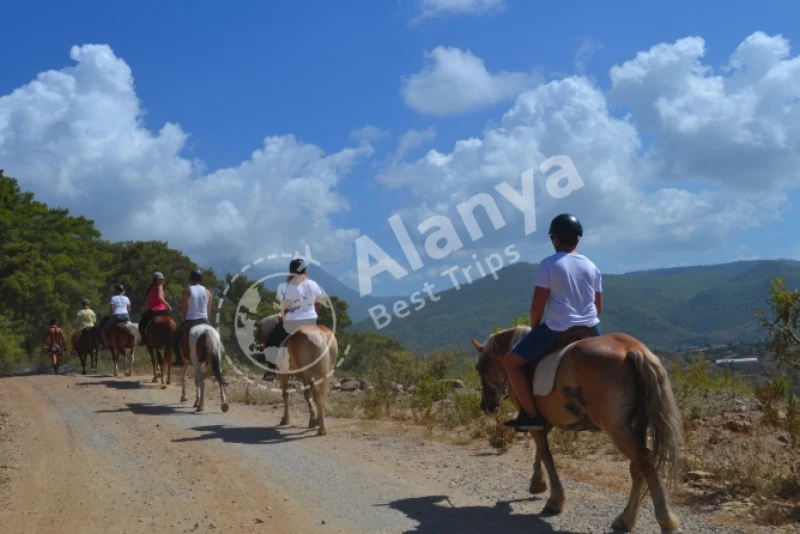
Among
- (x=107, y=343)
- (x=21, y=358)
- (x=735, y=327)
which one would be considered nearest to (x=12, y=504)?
(x=107, y=343)

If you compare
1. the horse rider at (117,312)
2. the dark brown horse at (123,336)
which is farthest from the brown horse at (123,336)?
the horse rider at (117,312)

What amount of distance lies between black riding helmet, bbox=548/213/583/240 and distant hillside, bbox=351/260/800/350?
85147 mm

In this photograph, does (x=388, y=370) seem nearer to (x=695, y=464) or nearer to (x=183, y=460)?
(x=183, y=460)

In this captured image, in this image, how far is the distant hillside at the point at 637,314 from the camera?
11169 cm

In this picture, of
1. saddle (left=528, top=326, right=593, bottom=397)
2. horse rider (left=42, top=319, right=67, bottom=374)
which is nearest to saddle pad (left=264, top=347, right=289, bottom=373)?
saddle (left=528, top=326, right=593, bottom=397)

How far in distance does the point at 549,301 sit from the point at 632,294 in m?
178

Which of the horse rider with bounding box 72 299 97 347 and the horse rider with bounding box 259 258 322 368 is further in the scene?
the horse rider with bounding box 72 299 97 347

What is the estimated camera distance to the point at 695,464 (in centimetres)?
786

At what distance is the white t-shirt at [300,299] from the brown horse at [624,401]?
643 centimetres

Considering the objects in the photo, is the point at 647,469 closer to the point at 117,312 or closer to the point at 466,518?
the point at 466,518

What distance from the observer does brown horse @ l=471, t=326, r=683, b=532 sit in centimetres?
542

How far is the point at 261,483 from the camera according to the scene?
784cm

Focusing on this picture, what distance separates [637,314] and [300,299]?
137 m

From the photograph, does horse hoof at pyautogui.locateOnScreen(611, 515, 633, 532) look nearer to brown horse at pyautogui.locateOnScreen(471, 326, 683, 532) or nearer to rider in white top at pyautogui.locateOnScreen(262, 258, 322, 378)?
brown horse at pyautogui.locateOnScreen(471, 326, 683, 532)
